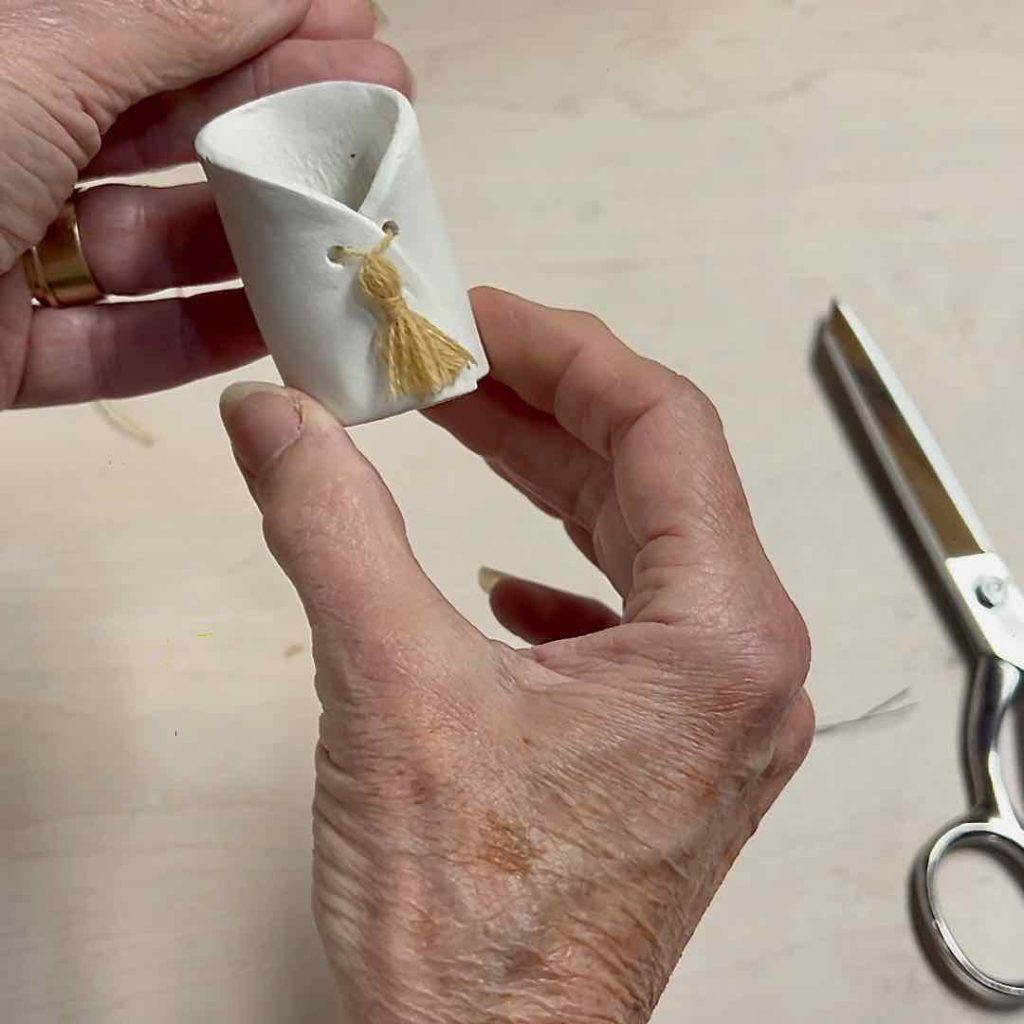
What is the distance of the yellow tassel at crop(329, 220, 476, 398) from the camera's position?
22.7 inches

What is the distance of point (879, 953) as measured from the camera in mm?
816

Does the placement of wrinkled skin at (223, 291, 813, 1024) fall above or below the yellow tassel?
below

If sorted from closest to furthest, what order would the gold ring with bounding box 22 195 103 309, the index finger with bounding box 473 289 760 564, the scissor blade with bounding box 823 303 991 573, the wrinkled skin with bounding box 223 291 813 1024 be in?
the wrinkled skin with bounding box 223 291 813 1024 < the index finger with bounding box 473 289 760 564 < the gold ring with bounding box 22 195 103 309 < the scissor blade with bounding box 823 303 991 573

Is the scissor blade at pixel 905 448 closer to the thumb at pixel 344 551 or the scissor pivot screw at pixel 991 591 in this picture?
the scissor pivot screw at pixel 991 591

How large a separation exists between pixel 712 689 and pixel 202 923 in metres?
0.42

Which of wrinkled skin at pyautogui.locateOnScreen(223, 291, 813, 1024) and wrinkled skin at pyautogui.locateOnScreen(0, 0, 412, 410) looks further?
wrinkled skin at pyautogui.locateOnScreen(0, 0, 412, 410)

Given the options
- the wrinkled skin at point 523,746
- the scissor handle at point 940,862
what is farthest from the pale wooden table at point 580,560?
the wrinkled skin at point 523,746

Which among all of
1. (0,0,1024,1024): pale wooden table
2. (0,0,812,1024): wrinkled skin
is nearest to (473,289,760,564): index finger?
(0,0,812,1024): wrinkled skin

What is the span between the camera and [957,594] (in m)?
0.89

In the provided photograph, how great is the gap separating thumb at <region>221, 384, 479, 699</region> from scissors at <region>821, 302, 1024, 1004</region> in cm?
45

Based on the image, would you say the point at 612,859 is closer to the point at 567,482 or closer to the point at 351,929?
the point at 351,929

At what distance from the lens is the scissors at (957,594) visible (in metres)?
0.80

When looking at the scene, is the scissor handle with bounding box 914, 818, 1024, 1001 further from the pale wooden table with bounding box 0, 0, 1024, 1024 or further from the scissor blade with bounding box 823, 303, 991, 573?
the scissor blade with bounding box 823, 303, 991, 573

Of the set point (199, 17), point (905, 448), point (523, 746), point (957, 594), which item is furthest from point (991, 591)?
point (199, 17)
